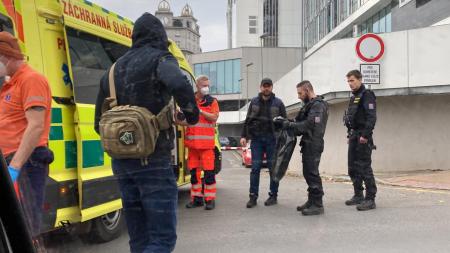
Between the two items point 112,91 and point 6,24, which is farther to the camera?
point 6,24

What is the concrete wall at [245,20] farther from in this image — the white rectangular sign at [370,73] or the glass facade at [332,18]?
the white rectangular sign at [370,73]

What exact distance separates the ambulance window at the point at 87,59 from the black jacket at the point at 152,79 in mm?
1255

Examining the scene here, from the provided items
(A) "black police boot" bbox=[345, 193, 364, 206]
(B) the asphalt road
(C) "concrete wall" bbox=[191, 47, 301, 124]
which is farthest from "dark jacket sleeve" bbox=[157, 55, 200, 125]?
A: (C) "concrete wall" bbox=[191, 47, 301, 124]

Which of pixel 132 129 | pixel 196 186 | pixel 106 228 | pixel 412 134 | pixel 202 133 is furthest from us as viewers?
pixel 412 134

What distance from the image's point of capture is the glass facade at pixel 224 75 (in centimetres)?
7394

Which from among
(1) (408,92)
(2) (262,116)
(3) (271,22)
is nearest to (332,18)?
(1) (408,92)

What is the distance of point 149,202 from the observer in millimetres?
3301

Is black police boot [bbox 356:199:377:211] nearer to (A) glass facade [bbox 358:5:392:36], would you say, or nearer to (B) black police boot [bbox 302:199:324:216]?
(B) black police boot [bbox 302:199:324:216]

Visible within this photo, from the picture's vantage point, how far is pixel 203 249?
4980 mm

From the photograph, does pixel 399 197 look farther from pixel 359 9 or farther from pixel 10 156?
pixel 359 9

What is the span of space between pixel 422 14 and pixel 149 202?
24.1 metres

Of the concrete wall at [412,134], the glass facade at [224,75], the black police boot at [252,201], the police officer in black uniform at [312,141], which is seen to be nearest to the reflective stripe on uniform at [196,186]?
the black police boot at [252,201]

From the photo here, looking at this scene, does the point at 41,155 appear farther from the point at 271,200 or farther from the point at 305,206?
the point at 271,200

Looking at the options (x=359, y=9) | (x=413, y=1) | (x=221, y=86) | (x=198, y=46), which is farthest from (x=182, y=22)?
(x=413, y=1)
